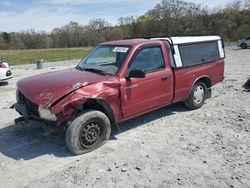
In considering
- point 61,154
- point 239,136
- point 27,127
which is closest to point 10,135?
point 27,127

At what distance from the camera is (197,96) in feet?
22.4

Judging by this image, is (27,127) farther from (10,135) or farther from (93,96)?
(93,96)

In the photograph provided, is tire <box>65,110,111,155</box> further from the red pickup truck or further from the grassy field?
the grassy field

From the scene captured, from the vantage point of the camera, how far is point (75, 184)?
3713 mm

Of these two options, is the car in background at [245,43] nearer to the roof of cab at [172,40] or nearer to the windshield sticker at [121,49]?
the roof of cab at [172,40]

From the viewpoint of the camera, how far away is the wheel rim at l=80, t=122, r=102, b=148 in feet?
15.1

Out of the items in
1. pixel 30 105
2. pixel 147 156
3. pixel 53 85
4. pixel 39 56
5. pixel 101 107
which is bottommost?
pixel 147 156

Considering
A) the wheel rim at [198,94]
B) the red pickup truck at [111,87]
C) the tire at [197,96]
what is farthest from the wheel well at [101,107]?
the wheel rim at [198,94]

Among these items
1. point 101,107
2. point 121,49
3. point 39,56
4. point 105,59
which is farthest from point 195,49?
point 39,56

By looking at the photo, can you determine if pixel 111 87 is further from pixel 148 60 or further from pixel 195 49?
pixel 195 49

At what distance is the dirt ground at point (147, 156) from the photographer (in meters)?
3.77

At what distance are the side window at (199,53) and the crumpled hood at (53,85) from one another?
6.97ft

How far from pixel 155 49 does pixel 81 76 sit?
1.67m

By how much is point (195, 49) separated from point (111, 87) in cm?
278
